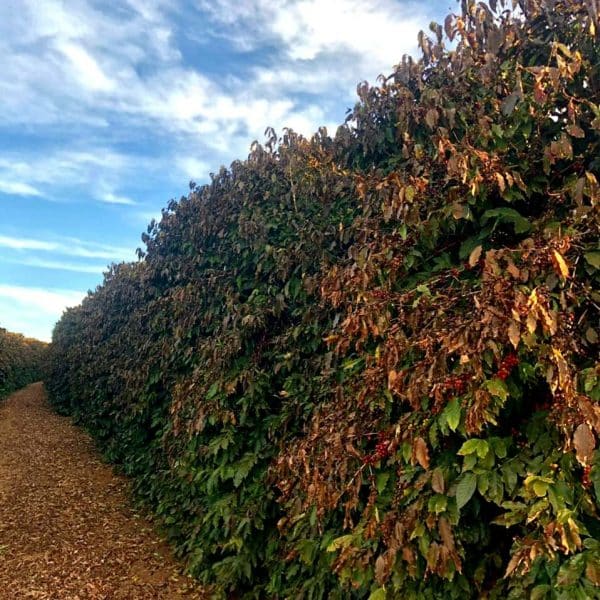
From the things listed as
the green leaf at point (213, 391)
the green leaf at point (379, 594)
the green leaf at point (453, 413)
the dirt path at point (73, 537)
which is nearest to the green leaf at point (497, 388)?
the green leaf at point (453, 413)

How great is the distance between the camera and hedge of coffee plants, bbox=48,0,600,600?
1898 mm

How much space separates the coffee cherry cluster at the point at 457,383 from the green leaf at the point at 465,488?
35 centimetres

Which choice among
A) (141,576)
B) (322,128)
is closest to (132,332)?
(141,576)

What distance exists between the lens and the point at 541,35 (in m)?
2.73

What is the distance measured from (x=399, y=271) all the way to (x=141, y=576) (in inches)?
155

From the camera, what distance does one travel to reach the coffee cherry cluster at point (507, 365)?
1918 mm

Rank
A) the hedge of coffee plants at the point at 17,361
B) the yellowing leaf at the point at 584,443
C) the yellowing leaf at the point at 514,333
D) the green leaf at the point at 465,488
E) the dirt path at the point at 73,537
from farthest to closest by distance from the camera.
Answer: the hedge of coffee plants at the point at 17,361 < the dirt path at the point at 73,537 < the green leaf at the point at 465,488 < the yellowing leaf at the point at 514,333 < the yellowing leaf at the point at 584,443

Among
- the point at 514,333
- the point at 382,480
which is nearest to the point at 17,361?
the point at 382,480

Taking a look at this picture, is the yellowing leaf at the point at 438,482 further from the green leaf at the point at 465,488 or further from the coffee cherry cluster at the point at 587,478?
the coffee cherry cluster at the point at 587,478

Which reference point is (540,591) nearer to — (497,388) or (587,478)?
(587,478)

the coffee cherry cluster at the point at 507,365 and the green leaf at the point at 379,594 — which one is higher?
the coffee cherry cluster at the point at 507,365

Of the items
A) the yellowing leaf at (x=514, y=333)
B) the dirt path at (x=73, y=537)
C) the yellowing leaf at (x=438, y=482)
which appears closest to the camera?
the yellowing leaf at (x=514, y=333)

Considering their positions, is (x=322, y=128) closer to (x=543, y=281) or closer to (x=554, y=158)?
(x=554, y=158)

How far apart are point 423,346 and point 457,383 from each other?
233mm
